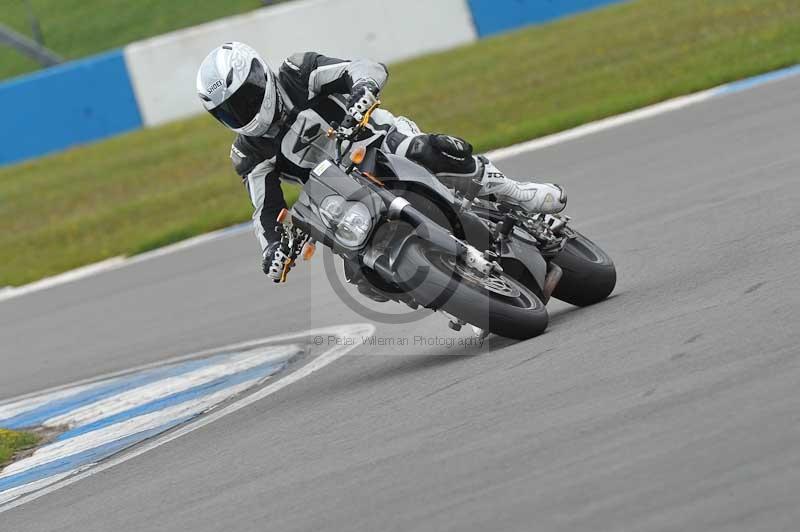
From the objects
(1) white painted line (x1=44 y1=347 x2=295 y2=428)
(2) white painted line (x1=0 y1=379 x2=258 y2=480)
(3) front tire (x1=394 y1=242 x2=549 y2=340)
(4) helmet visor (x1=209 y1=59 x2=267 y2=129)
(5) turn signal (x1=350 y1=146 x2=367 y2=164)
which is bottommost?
(1) white painted line (x1=44 y1=347 x2=295 y2=428)

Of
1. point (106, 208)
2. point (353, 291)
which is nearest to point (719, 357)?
point (353, 291)

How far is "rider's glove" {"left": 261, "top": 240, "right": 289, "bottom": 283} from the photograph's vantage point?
21.5 ft

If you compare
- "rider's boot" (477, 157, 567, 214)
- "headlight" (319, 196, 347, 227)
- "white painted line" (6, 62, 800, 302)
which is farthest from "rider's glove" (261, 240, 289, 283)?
"white painted line" (6, 62, 800, 302)

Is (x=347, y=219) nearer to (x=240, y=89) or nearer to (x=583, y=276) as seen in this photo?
(x=240, y=89)

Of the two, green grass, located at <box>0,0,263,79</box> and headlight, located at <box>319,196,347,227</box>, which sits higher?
green grass, located at <box>0,0,263,79</box>

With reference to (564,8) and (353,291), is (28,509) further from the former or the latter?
(564,8)

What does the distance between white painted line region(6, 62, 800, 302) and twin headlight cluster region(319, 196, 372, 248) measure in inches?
283

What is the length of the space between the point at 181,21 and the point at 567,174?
18324 mm

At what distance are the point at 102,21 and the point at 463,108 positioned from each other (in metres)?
14.4

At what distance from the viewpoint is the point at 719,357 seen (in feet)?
16.1

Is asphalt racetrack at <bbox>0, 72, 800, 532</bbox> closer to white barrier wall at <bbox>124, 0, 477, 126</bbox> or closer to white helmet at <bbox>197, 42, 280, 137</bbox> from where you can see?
white helmet at <bbox>197, 42, 280, 137</bbox>

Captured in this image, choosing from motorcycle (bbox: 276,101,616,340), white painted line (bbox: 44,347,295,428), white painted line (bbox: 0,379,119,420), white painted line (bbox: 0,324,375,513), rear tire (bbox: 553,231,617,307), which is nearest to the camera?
white painted line (bbox: 0,324,375,513)

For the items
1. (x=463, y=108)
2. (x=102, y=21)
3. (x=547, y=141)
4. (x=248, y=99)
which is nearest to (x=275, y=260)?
(x=248, y=99)

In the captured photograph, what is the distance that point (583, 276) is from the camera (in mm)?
6887
